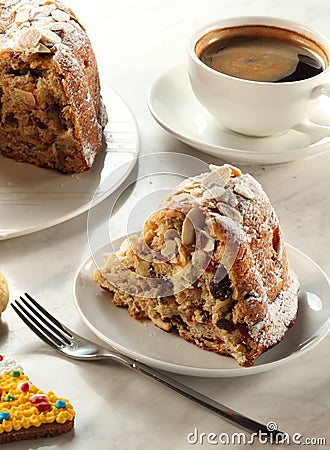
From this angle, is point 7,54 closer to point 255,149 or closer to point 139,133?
point 139,133

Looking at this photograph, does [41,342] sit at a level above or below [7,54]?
below

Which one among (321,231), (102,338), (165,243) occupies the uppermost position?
(165,243)

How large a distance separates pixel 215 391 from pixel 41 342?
36cm

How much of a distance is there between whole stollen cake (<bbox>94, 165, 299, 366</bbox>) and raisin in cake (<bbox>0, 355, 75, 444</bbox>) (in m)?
0.28

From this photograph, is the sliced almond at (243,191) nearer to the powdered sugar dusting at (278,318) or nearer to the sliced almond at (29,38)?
the powdered sugar dusting at (278,318)

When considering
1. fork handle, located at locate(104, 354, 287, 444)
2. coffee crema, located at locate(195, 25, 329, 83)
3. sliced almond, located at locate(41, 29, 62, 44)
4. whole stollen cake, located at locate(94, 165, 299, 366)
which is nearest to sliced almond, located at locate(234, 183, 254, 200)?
whole stollen cake, located at locate(94, 165, 299, 366)

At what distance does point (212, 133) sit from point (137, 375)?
88cm

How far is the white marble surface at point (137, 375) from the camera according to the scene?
151cm

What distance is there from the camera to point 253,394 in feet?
5.22

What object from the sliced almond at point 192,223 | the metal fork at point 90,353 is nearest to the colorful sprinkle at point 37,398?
the metal fork at point 90,353

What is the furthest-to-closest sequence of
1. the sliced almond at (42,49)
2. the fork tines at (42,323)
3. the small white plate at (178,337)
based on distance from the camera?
1. the sliced almond at (42,49)
2. the fork tines at (42,323)
3. the small white plate at (178,337)

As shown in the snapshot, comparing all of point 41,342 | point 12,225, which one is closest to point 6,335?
point 41,342

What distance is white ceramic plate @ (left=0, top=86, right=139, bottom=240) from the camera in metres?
1.99

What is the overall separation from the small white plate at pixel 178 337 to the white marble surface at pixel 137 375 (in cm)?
5
